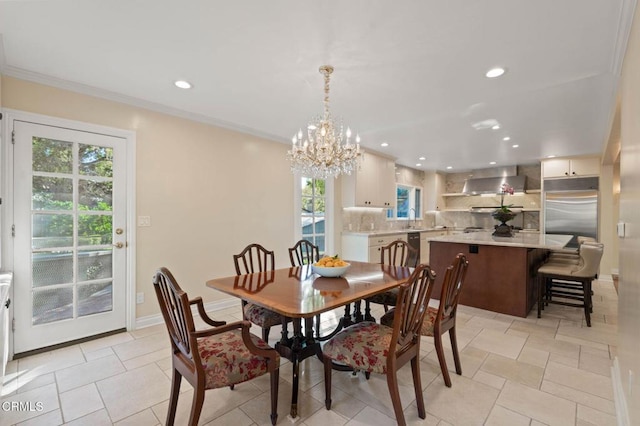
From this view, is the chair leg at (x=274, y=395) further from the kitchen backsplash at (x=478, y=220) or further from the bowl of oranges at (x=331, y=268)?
the kitchen backsplash at (x=478, y=220)

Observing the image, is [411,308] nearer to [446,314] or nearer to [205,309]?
[446,314]

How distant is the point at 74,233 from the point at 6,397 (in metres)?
1.33

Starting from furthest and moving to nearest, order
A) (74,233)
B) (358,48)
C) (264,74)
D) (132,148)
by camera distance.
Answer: (132,148) < (74,233) < (264,74) < (358,48)

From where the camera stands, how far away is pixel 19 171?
251cm

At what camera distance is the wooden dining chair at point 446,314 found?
79.6 inches

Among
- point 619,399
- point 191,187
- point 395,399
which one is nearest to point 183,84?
point 191,187

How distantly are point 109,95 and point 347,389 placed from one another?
338 cm

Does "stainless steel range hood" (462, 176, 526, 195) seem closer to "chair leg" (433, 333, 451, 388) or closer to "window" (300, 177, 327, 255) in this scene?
"window" (300, 177, 327, 255)

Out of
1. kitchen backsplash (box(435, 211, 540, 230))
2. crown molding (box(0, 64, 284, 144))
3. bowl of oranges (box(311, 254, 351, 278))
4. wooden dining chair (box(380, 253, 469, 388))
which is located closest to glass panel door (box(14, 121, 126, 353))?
crown molding (box(0, 64, 284, 144))

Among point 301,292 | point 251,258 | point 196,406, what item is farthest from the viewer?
point 251,258

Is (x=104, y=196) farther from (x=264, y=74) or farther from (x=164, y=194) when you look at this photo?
(x=264, y=74)

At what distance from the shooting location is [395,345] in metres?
1.64

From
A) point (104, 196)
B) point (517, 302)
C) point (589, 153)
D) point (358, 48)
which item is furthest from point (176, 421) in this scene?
point (589, 153)

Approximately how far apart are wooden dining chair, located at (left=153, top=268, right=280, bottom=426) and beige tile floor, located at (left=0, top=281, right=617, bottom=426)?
0.37 m
